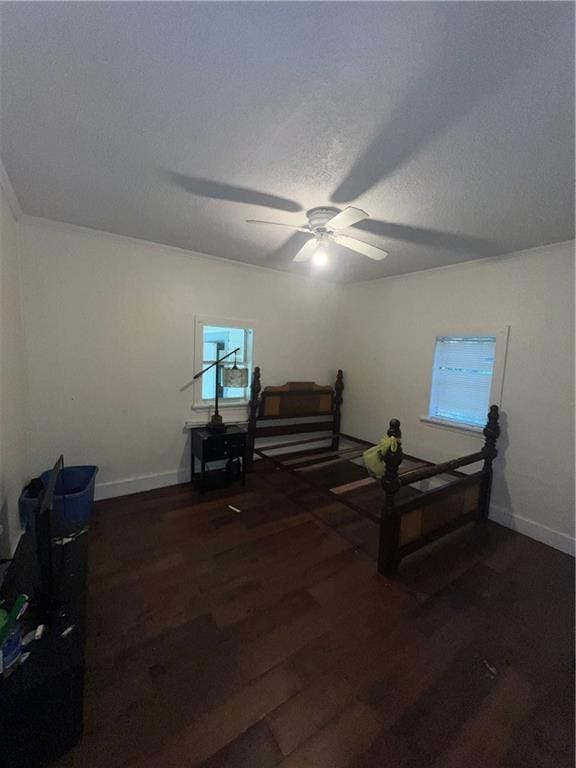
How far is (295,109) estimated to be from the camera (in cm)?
119

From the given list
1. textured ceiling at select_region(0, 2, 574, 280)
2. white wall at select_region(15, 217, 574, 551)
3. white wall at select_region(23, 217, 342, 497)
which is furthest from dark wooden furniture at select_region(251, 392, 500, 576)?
textured ceiling at select_region(0, 2, 574, 280)

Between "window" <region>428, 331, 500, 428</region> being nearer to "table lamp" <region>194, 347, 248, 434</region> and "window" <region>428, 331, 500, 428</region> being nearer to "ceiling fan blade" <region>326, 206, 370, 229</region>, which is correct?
"ceiling fan blade" <region>326, 206, 370, 229</region>

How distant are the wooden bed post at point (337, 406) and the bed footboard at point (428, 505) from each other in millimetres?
1829

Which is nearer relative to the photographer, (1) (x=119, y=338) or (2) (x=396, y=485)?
(2) (x=396, y=485)

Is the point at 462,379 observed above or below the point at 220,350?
below

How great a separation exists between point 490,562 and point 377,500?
1072 mm

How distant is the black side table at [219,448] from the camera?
308 centimetres

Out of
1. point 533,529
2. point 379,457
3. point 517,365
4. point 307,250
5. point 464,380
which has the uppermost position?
point 307,250

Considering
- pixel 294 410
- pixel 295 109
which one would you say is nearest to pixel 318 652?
pixel 295 109

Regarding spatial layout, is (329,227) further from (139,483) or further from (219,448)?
(139,483)

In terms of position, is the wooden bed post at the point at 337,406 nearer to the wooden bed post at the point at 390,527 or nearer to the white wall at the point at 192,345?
Result: the white wall at the point at 192,345

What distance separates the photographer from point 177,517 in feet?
8.80

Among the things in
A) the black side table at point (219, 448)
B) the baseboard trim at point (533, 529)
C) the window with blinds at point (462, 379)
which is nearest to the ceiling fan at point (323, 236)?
the window with blinds at point (462, 379)

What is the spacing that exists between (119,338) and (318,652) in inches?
111
